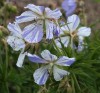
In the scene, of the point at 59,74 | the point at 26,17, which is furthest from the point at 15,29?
the point at 59,74

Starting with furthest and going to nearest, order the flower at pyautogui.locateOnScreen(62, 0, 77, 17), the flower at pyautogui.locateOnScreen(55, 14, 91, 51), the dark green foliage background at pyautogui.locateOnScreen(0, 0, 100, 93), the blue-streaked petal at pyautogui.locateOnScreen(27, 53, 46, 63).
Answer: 1. the flower at pyautogui.locateOnScreen(62, 0, 77, 17)
2. the flower at pyautogui.locateOnScreen(55, 14, 91, 51)
3. the dark green foliage background at pyautogui.locateOnScreen(0, 0, 100, 93)
4. the blue-streaked petal at pyautogui.locateOnScreen(27, 53, 46, 63)

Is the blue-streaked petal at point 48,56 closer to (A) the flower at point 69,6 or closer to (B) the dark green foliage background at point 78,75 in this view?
(B) the dark green foliage background at point 78,75

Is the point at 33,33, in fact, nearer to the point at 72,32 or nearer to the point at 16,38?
the point at 16,38

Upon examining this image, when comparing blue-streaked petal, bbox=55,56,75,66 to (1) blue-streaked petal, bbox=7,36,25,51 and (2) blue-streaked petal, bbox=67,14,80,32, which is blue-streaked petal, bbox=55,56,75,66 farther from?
(2) blue-streaked petal, bbox=67,14,80,32

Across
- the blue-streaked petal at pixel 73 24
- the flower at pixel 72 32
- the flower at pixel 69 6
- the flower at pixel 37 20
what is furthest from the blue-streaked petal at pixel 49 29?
the flower at pixel 69 6

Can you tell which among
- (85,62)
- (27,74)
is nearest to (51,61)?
(85,62)

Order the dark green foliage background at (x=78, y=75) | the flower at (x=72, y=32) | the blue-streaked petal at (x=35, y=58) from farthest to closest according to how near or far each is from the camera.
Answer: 1. the flower at (x=72, y=32)
2. the dark green foliage background at (x=78, y=75)
3. the blue-streaked petal at (x=35, y=58)

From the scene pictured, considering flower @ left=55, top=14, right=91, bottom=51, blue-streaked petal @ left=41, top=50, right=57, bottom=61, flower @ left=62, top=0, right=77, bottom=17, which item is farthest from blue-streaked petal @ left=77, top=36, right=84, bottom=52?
flower @ left=62, top=0, right=77, bottom=17
